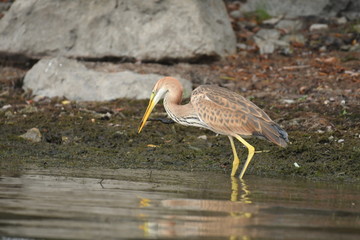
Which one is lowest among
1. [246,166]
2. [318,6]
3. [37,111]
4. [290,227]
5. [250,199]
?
[318,6]

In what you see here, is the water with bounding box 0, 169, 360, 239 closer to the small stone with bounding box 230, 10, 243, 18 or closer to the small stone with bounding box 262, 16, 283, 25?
the small stone with bounding box 262, 16, 283, 25

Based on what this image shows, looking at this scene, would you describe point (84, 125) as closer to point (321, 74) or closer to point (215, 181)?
point (215, 181)

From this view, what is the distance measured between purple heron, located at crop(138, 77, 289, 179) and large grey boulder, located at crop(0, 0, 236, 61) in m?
4.57

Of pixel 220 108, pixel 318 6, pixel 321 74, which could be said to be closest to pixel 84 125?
pixel 220 108

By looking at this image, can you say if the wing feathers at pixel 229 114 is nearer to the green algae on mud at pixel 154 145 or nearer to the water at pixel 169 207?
the green algae on mud at pixel 154 145

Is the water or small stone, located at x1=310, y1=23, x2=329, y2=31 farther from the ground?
the water

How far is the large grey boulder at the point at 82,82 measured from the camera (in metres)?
13.8

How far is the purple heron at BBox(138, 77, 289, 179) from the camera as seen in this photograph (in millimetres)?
9922

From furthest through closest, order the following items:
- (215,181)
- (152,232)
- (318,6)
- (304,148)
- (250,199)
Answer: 1. (318,6)
2. (304,148)
3. (215,181)
4. (250,199)
5. (152,232)

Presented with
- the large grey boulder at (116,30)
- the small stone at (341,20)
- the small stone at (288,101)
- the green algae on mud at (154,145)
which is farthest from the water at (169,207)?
the small stone at (341,20)

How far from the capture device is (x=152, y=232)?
18.0 feet

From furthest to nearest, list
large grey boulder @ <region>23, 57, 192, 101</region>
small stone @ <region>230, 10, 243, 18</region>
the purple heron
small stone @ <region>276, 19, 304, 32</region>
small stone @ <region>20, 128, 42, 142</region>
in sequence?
1. small stone @ <region>230, 10, 243, 18</region>
2. small stone @ <region>276, 19, 304, 32</region>
3. large grey boulder @ <region>23, 57, 192, 101</region>
4. small stone @ <region>20, 128, 42, 142</region>
5. the purple heron

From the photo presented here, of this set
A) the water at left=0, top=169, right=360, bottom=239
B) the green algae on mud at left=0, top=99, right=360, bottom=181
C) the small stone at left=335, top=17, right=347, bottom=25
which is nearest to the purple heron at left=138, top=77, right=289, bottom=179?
the green algae on mud at left=0, top=99, right=360, bottom=181

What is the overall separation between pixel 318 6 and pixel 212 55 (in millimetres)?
3893
